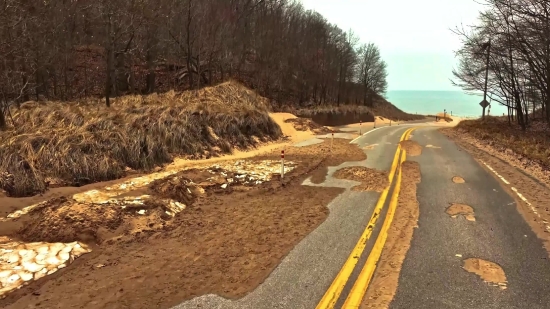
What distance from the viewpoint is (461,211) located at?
25.6 ft

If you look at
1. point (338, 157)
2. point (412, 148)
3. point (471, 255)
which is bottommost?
point (471, 255)

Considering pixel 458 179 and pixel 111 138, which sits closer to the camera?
pixel 458 179

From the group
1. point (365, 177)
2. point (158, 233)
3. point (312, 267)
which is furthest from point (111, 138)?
point (312, 267)

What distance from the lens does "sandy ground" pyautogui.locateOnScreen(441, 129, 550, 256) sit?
23.3 ft

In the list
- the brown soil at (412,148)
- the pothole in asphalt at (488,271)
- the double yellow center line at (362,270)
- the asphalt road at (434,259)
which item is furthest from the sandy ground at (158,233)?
the brown soil at (412,148)

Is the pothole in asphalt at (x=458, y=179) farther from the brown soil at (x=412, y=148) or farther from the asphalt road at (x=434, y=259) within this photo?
the brown soil at (x=412, y=148)

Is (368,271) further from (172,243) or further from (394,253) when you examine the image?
(172,243)

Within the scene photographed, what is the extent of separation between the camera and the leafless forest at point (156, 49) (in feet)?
62.0

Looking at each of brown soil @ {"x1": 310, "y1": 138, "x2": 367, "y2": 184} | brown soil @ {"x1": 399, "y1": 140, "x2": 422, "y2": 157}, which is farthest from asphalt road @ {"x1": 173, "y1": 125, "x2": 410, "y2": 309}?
brown soil @ {"x1": 399, "y1": 140, "x2": 422, "y2": 157}

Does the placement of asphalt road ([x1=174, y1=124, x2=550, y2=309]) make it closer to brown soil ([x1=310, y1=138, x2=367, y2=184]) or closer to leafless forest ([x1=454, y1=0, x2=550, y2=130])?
brown soil ([x1=310, y1=138, x2=367, y2=184])

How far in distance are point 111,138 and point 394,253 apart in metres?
10.0

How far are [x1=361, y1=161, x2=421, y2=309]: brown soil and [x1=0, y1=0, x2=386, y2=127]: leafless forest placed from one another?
12.9 metres

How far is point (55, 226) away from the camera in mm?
6449

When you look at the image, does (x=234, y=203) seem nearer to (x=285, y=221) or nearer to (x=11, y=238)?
(x=285, y=221)
